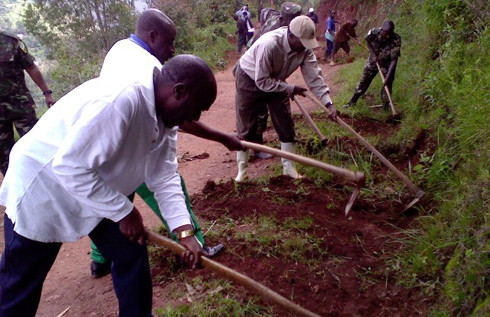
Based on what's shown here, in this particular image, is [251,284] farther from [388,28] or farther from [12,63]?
[388,28]

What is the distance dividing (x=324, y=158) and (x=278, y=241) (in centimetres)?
172

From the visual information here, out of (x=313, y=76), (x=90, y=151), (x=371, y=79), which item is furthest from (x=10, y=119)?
(x=371, y=79)

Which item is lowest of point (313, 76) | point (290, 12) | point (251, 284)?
point (251, 284)

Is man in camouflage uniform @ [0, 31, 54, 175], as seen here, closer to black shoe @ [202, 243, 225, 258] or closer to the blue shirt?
the blue shirt

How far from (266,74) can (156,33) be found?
1234 millimetres

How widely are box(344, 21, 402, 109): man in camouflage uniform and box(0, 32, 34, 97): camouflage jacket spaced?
190 inches

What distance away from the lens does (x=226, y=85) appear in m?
11.6

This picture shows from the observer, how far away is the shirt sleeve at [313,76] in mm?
4207

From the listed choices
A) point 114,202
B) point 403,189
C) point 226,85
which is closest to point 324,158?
point 403,189

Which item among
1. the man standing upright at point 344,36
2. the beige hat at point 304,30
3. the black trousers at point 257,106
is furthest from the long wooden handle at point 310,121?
the man standing upright at point 344,36

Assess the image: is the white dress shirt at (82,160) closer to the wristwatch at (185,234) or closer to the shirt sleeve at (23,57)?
the wristwatch at (185,234)

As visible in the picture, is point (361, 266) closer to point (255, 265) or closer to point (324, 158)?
point (255, 265)

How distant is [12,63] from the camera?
3.96 meters

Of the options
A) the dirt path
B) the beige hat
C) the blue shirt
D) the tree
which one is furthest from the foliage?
the blue shirt
